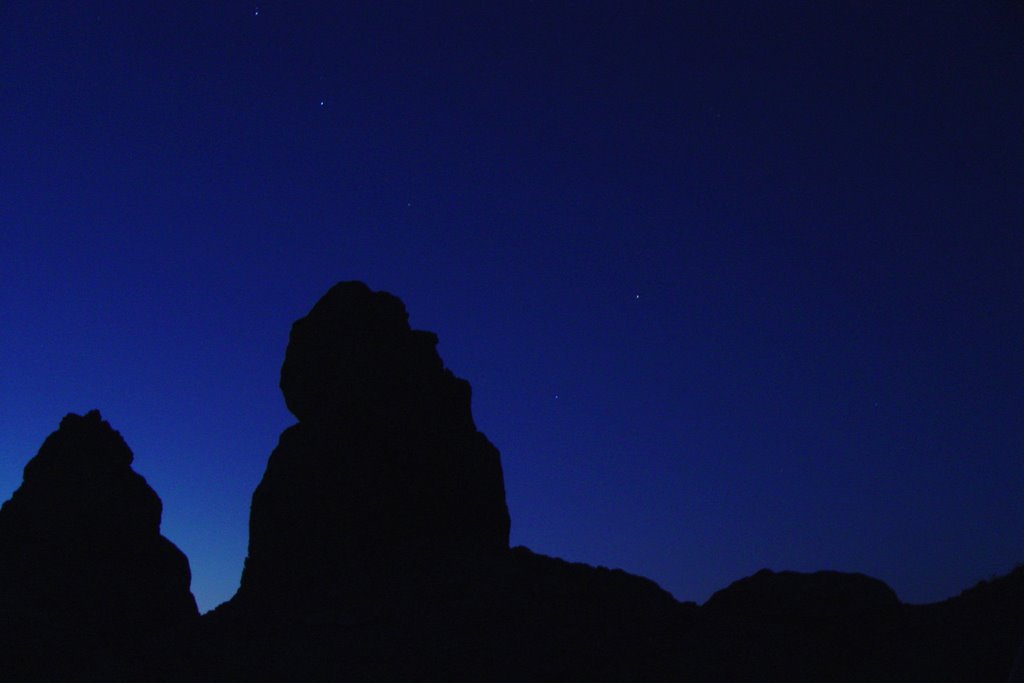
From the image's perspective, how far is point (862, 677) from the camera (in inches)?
904

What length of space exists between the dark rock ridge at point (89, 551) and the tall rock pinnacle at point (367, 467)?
7104 mm

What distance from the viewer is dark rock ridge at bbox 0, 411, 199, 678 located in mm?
40750

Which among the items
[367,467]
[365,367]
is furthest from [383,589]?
[365,367]

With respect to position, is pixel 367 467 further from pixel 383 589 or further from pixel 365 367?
pixel 383 589

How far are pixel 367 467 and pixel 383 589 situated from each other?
8.53 metres

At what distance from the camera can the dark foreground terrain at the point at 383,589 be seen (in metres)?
26.2

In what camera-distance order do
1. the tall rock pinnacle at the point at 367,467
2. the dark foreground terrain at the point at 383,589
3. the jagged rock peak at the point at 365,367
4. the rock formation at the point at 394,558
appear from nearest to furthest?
the dark foreground terrain at the point at 383,589 < the rock formation at the point at 394,558 < the tall rock pinnacle at the point at 367,467 < the jagged rock peak at the point at 365,367

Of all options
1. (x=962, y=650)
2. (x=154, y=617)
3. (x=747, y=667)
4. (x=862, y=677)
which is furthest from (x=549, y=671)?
(x=154, y=617)

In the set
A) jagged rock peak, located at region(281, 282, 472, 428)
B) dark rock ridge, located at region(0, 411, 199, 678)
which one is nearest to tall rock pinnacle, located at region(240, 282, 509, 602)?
jagged rock peak, located at region(281, 282, 472, 428)

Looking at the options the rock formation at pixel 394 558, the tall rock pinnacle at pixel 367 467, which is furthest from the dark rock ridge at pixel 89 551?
the tall rock pinnacle at pixel 367 467

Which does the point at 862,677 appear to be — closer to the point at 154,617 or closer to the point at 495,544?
the point at 495,544

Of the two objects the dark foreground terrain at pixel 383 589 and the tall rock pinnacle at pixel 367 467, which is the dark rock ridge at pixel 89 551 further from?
the tall rock pinnacle at pixel 367 467

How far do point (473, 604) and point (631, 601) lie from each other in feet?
23.1

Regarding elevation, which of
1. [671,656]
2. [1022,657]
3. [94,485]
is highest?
[94,485]
